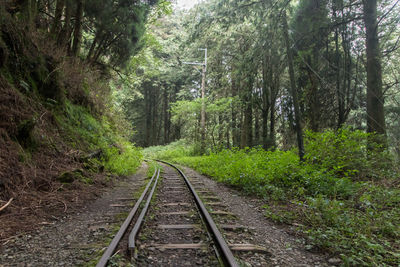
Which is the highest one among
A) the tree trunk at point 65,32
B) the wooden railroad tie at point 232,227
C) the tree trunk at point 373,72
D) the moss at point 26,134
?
the tree trunk at point 65,32

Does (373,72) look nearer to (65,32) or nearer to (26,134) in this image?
(26,134)

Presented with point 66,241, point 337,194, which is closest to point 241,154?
point 337,194

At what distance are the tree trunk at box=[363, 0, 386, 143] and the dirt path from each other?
776 cm

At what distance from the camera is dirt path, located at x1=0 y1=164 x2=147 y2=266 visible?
7.99ft

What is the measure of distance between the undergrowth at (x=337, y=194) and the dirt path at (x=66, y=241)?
2.90 meters

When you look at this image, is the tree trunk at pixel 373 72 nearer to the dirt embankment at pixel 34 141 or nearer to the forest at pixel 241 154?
the forest at pixel 241 154

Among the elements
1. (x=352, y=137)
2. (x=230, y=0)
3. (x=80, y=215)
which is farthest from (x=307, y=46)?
(x=80, y=215)

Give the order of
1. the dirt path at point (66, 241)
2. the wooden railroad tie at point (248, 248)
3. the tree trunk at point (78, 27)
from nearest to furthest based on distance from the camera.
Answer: the dirt path at point (66, 241) → the wooden railroad tie at point (248, 248) → the tree trunk at point (78, 27)

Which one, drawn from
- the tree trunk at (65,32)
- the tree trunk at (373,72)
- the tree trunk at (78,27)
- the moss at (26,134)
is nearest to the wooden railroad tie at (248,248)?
the moss at (26,134)

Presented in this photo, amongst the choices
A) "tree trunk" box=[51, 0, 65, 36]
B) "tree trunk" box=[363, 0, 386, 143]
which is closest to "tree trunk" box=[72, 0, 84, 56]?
"tree trunk" box=[51, 0, 65, 36]

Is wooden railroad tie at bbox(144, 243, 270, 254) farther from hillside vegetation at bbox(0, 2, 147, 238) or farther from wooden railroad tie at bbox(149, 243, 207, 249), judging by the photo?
hillside vegetation at bbox(0, 2, 147, 238)

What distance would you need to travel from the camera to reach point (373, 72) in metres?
6.93

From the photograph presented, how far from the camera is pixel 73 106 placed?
25.8 ft

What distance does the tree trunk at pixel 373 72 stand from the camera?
6770mm
